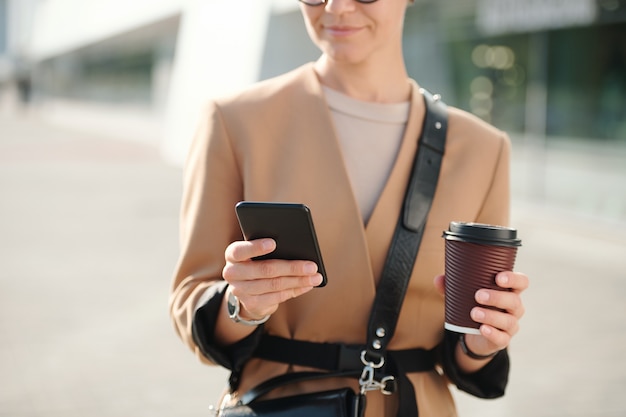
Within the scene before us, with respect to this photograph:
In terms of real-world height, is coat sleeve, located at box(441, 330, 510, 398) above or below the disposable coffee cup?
below

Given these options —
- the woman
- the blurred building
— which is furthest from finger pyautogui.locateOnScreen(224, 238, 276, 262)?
the blurred building

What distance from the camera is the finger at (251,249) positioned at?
4.85 feet

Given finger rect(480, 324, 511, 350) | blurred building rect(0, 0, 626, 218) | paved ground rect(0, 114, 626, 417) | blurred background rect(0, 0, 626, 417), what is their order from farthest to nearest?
blurred building rect(0, 0, 626, 218) < blurred background rect(0, 0, 626, 417) < paved ground rect(0, 114, 626, 417) < finger rect(480, 324, 511, 350)

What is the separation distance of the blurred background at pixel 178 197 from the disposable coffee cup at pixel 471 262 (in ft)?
10.8

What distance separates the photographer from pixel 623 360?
555 cm

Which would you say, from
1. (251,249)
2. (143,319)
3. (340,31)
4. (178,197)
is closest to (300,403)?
(251,249)

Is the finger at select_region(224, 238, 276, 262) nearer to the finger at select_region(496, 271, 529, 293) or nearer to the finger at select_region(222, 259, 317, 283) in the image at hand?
the finger at select_region(222, 259, 317, 283)

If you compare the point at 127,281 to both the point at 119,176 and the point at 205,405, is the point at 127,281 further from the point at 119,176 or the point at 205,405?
the point at 119,176

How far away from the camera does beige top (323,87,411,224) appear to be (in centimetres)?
193

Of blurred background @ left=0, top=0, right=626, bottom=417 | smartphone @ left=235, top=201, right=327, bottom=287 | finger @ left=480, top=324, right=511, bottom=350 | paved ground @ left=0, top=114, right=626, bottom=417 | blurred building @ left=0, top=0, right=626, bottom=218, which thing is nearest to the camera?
smartphone @ left=235, top=201, right=327, bottom=287

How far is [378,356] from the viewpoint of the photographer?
1774mm

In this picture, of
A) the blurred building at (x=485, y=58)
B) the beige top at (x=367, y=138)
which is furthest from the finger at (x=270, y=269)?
the blurred building at (x=485, y=58)

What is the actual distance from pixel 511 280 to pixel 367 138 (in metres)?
0.58

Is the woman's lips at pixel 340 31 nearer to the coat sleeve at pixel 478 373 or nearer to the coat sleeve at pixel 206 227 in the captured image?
the coat sleeve at pixel 206 227
